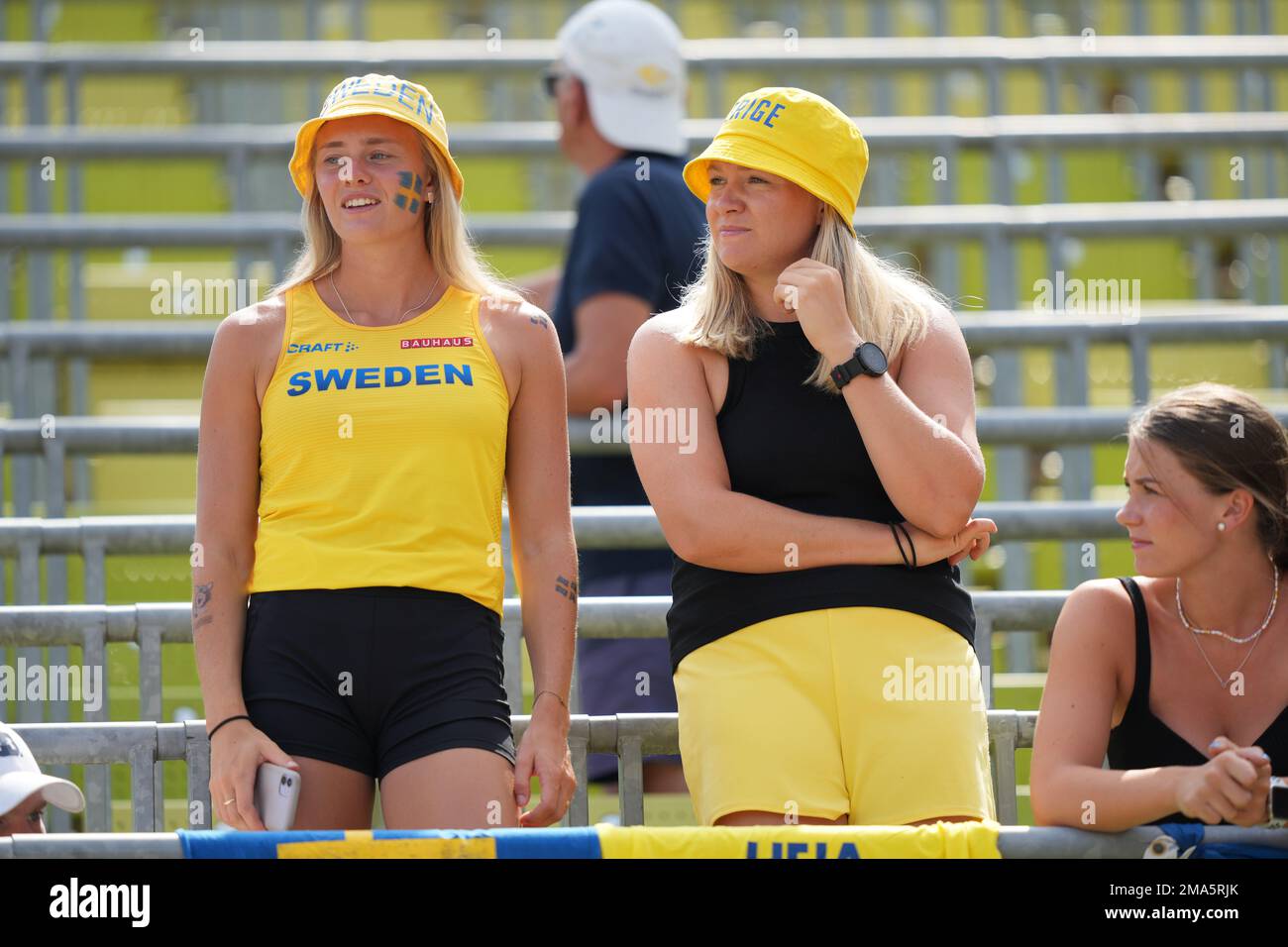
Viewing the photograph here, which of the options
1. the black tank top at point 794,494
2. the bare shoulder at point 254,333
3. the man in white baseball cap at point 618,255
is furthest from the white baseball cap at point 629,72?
the bare shoulder at point 254,333

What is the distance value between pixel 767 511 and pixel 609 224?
1.36 metres

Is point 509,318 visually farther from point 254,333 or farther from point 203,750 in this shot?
point 203,750

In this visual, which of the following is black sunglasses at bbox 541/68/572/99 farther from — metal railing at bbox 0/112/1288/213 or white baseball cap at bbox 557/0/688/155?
metal railing at bbox 0/112/1288/213

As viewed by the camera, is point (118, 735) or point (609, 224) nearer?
point (118, 735)

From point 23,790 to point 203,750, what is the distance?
317 mm

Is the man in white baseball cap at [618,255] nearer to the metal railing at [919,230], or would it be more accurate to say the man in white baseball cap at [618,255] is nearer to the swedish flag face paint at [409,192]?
the swedish flag face paint at [409,192]

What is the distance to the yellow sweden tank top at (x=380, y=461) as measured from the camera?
8.71 ft

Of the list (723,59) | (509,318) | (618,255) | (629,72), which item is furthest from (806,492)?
(723,59)

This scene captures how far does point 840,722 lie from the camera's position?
8.57 ft

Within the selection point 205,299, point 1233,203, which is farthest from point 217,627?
point 1233,203

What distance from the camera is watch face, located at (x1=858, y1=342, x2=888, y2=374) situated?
2695 mm
